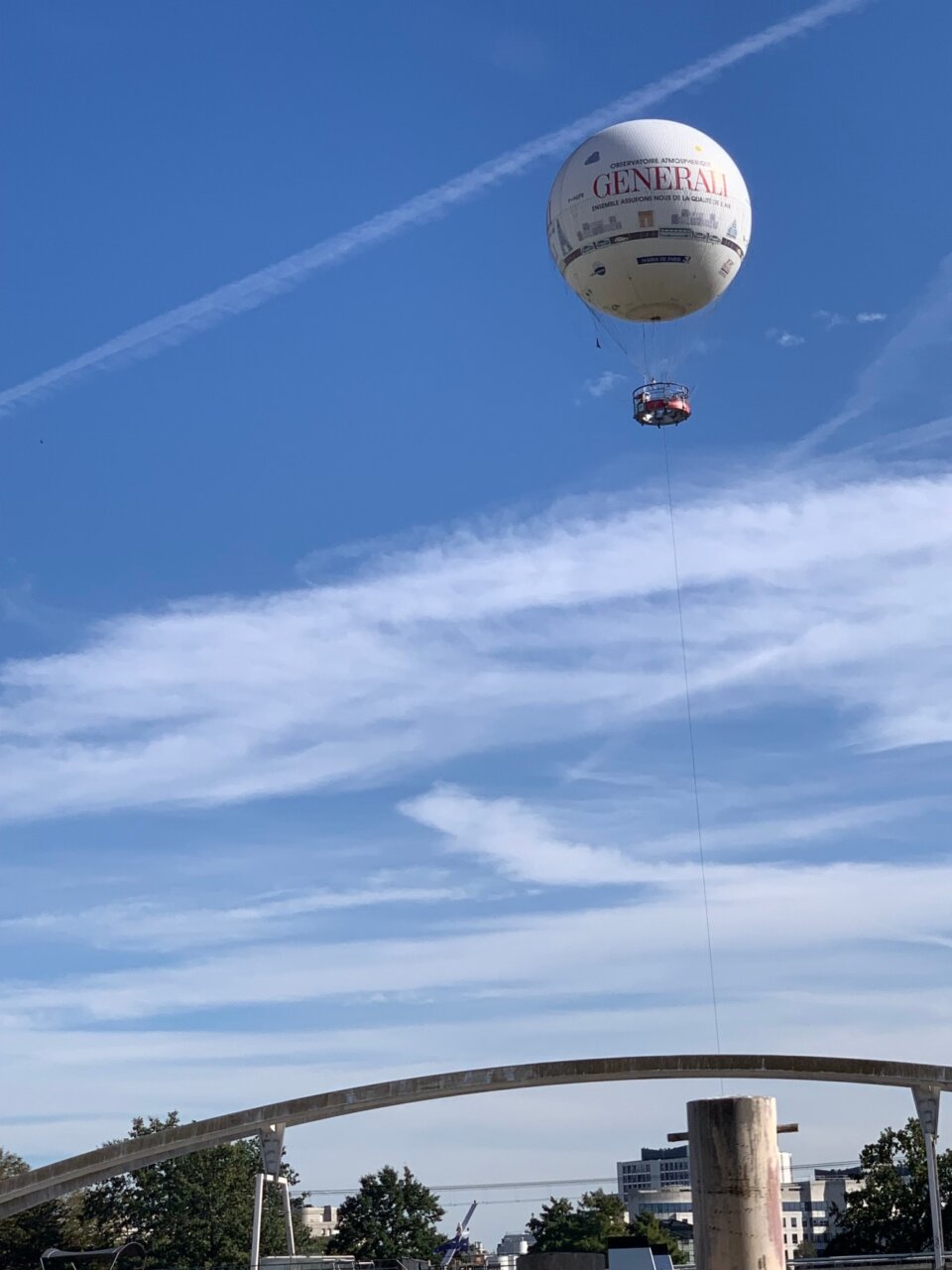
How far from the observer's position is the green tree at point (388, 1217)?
9912 centimetres

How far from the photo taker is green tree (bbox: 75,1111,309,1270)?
91438 millimetres

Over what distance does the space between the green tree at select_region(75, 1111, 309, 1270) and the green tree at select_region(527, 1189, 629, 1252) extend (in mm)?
22015

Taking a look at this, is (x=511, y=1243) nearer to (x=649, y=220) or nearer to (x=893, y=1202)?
(x=893, y=1202)

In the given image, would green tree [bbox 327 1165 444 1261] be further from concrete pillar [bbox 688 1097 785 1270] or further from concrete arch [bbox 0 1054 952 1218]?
concrete pillar [bbox 688 1097 785 1270]

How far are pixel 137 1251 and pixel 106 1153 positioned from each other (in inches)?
1767

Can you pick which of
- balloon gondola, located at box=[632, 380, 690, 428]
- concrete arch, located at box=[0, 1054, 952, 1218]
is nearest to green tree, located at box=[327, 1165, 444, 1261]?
concrete arch, located at box=[0, 1054, 952, 1218]

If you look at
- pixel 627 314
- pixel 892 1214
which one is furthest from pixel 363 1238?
pixel 627 314

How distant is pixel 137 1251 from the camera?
301 feet

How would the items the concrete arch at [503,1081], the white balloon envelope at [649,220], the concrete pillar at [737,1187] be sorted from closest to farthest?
1. the concrete pillar at [737,1187]
2. the white balloon envelope at [649,220]
3. the concrete arch at [503,1081]

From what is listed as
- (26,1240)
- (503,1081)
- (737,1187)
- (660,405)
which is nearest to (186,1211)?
(26,1240)

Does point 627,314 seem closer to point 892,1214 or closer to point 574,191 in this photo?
point 574,191

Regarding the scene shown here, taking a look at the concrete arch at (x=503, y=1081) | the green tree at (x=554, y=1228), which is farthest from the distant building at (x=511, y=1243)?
the concrete arch at (x=503, y=1081)

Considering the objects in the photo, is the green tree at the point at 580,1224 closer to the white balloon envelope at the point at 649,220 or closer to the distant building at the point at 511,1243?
the distant building at the point at 511,1243

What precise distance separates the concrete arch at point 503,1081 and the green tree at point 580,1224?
195 ft
